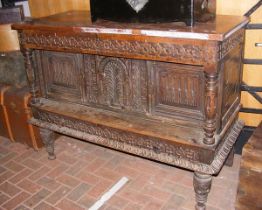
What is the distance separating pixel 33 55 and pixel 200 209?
2024 millimetres

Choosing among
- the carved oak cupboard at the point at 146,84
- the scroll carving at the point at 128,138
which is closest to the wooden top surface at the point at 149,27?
the carved oak cupboard at the point at 146,84

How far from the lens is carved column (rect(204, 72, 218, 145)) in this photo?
207cm

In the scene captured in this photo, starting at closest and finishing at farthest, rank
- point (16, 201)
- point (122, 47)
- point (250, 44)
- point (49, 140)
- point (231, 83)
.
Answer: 1. point (122, 47)
2. point (231, 83)
3. point (250, 44)
4. point (16, 201)
5. point (49, 140)

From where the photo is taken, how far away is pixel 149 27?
221cm

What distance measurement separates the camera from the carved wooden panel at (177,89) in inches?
91.1

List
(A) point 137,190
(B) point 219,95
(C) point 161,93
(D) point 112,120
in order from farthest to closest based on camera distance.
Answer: (A) point 137,190 → (D) point 112,120 → (C) point 161,93 → (B) point 219,95

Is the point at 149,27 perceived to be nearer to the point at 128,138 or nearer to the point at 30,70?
the point at 128,138

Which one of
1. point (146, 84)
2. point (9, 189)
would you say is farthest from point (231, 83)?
point (9, 189)

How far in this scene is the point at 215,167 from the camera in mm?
2273

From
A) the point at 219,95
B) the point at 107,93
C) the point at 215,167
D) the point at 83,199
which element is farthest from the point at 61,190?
the point at 219,95

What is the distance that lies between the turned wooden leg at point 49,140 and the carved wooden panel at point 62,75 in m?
0.38

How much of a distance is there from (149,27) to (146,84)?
0.49 metres

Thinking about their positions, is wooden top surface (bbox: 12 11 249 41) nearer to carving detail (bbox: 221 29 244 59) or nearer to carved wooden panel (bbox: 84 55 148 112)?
carving detail (bbox: 221 29 244 59)

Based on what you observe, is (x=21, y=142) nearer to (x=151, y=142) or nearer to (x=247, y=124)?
(x=151, y=142)
